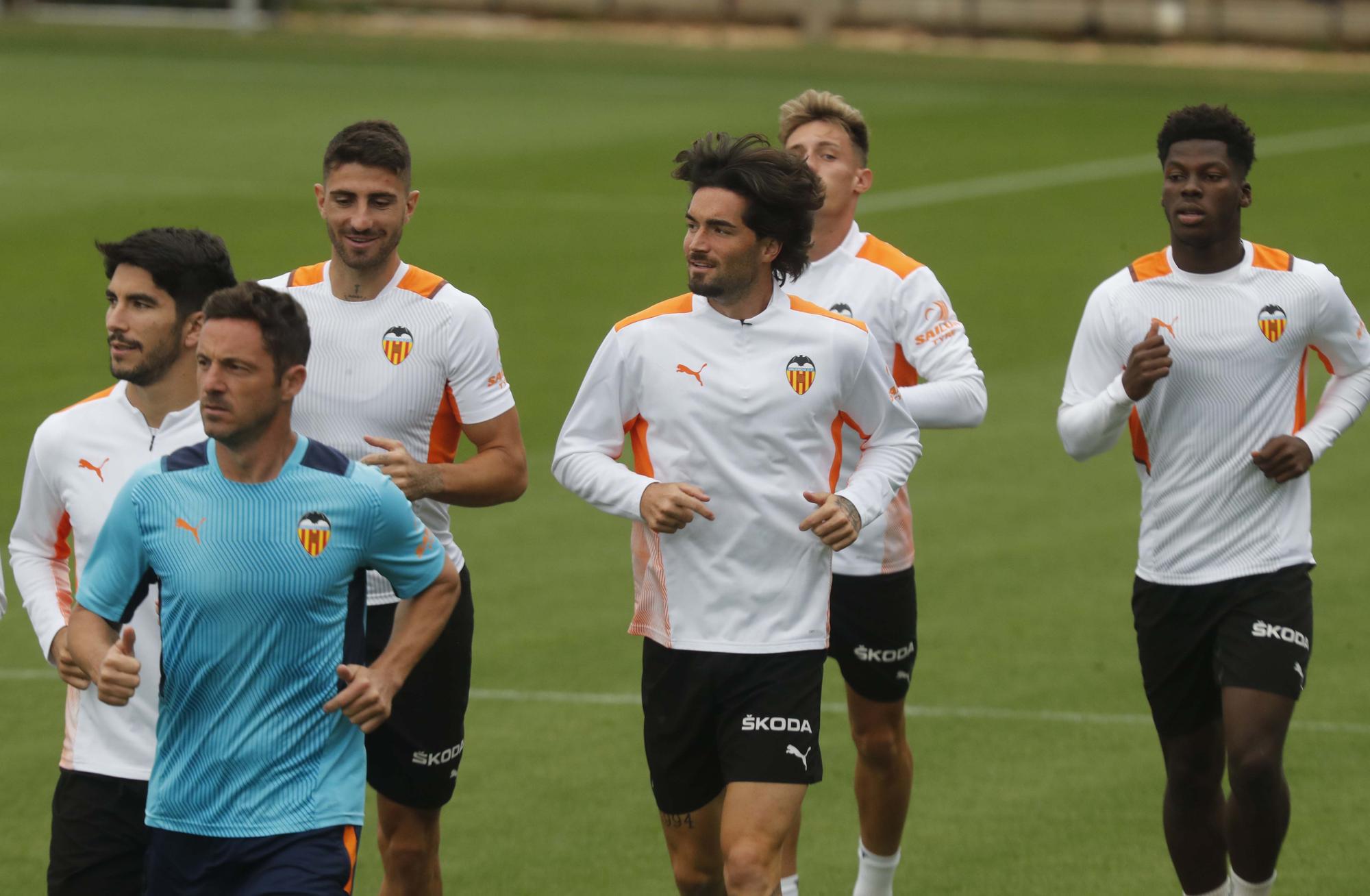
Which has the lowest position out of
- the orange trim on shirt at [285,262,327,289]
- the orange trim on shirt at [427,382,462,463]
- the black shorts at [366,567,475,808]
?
the black shorts at [366,567,475,808]

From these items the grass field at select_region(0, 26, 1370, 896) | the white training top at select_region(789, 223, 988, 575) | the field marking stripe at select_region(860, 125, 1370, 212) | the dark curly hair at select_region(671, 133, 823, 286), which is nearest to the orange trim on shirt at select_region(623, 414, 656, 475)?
the dark curly hair at select_region(671, 133, 823, 286)

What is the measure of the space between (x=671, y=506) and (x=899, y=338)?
2.03 m

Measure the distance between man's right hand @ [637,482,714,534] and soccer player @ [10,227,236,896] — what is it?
127 centimetres

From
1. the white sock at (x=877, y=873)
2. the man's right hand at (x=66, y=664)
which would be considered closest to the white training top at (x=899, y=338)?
the white sock at (x=877, y=873)

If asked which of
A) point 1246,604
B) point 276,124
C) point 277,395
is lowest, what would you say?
point 276,124

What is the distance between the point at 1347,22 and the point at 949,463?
31.8 m

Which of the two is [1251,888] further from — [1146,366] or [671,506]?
[671,506]

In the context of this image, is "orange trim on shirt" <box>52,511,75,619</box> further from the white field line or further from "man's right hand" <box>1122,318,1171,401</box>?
the white field line

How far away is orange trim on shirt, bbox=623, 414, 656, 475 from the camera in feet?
22.1

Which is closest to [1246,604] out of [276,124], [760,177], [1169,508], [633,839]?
[1169,508]

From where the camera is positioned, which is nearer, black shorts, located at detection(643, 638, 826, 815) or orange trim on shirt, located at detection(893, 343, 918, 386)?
black shorts, located at detection(643, 638, 826, 815)

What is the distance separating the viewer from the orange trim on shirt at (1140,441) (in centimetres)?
743

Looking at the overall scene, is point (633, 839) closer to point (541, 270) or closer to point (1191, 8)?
point (541, 270)

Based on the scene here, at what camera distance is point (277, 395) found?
5.43 meters
